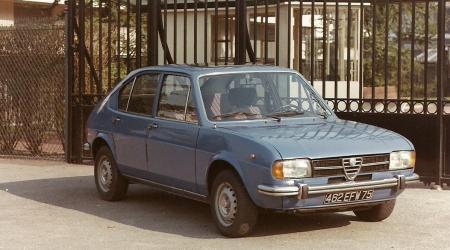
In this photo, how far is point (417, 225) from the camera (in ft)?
27.1

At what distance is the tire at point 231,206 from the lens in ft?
24.2

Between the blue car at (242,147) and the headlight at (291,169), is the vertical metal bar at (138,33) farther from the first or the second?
the headlight at (291,169)

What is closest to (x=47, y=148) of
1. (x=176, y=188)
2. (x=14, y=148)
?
Result: (x=14, y=148)

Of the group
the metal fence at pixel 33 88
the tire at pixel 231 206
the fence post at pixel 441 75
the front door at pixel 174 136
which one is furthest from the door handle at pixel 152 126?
the metal fence at pixel 33 88

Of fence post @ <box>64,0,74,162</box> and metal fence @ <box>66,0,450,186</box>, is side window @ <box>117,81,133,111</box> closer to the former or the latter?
metal fence @ <box>66,0,450,186</box>

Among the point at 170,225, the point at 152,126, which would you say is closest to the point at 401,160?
the point at 170,225

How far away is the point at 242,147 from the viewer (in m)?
7.39

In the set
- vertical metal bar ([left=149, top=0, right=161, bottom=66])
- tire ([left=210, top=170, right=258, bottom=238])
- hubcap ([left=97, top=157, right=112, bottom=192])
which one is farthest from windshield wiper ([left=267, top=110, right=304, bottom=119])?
vertical metal bar ([left=149, top=0, right=161, bottom=66])

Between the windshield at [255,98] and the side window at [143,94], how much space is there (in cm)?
88

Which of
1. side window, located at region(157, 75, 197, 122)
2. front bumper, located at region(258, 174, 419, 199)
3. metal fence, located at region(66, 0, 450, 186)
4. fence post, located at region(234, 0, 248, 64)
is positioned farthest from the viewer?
fence post, located at region(234, 0, 248, 64)

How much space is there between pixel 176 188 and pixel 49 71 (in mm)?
6267

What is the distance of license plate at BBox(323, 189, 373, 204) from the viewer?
7.24 meters

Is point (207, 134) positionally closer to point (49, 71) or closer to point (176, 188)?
point (176, 188)

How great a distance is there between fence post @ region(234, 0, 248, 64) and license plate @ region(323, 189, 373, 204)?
192 inches
